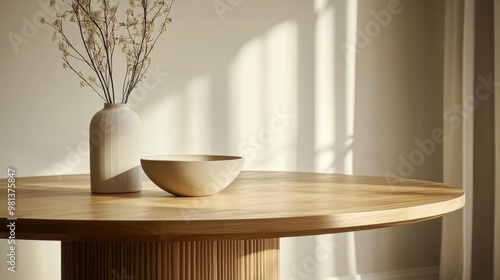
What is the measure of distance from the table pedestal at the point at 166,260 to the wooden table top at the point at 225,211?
11 cm

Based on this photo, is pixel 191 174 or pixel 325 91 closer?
pixel 191 174

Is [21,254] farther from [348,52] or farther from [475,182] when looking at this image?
[475,182]

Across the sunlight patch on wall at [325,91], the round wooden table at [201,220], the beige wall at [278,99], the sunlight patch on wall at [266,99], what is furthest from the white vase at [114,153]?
the sunlight patch on wall at [325,91]

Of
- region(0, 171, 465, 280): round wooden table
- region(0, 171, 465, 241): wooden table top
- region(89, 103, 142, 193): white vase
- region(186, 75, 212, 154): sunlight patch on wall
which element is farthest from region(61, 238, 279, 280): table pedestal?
region(186, 75, 212, 154): sunlight patch on wall

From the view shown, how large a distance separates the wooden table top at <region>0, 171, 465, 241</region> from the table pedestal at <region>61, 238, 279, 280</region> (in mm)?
107

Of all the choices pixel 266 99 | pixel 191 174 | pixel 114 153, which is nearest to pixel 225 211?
pixel 191 174

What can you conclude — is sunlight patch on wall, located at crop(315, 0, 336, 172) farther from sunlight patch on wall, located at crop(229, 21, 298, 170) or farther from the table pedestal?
the table pedestal

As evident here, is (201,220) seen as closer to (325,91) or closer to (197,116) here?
(197,116)

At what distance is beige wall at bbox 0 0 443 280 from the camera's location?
11.0ft

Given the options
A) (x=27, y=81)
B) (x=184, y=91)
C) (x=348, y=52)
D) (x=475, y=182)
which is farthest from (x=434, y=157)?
(x=27, y=81)

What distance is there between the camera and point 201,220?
146cm

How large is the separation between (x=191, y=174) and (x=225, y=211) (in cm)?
32

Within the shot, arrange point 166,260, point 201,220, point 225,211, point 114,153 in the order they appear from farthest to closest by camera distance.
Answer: point 114,153 → point 166,260 → point 225,211 → point 201,220

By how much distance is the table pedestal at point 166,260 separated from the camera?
1.78 metres
